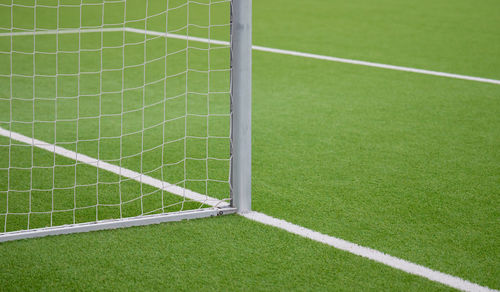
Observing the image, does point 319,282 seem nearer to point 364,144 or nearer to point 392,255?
point 392,255

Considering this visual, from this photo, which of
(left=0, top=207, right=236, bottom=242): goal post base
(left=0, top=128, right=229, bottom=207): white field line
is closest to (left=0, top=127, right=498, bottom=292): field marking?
(left=0, top=128, right=229, bottom=207): white field line

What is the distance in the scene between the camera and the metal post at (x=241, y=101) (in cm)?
353

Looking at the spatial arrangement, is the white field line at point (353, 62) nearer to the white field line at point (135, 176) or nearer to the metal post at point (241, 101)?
the white field line at point (135, 176)

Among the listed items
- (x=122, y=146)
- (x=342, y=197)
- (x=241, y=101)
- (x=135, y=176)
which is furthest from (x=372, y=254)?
(x=122, y=146)

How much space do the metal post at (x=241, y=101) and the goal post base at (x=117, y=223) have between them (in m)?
0.13

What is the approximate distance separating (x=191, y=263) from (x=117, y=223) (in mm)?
557

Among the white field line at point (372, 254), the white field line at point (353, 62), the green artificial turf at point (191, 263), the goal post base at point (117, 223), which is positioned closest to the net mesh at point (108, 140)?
the goal post base at point (117, 223)

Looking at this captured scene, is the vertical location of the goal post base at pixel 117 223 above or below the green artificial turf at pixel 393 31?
below

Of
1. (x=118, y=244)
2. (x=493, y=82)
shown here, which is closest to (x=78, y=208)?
(x=118, y=244)

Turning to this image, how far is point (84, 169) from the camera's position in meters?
4.43

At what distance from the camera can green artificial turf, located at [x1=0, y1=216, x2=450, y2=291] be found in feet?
9.67

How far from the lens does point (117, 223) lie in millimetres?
3500

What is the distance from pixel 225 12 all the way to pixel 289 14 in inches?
52.9

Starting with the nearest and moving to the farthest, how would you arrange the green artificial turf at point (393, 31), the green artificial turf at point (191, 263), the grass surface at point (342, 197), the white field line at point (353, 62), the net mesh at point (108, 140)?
the green artificial turf at point (191, 263), the grass surface at point (342, 197), the net mesh at point (108, 140), the white field line at point (353, 62), the green artificial turf at point (393, 31)
